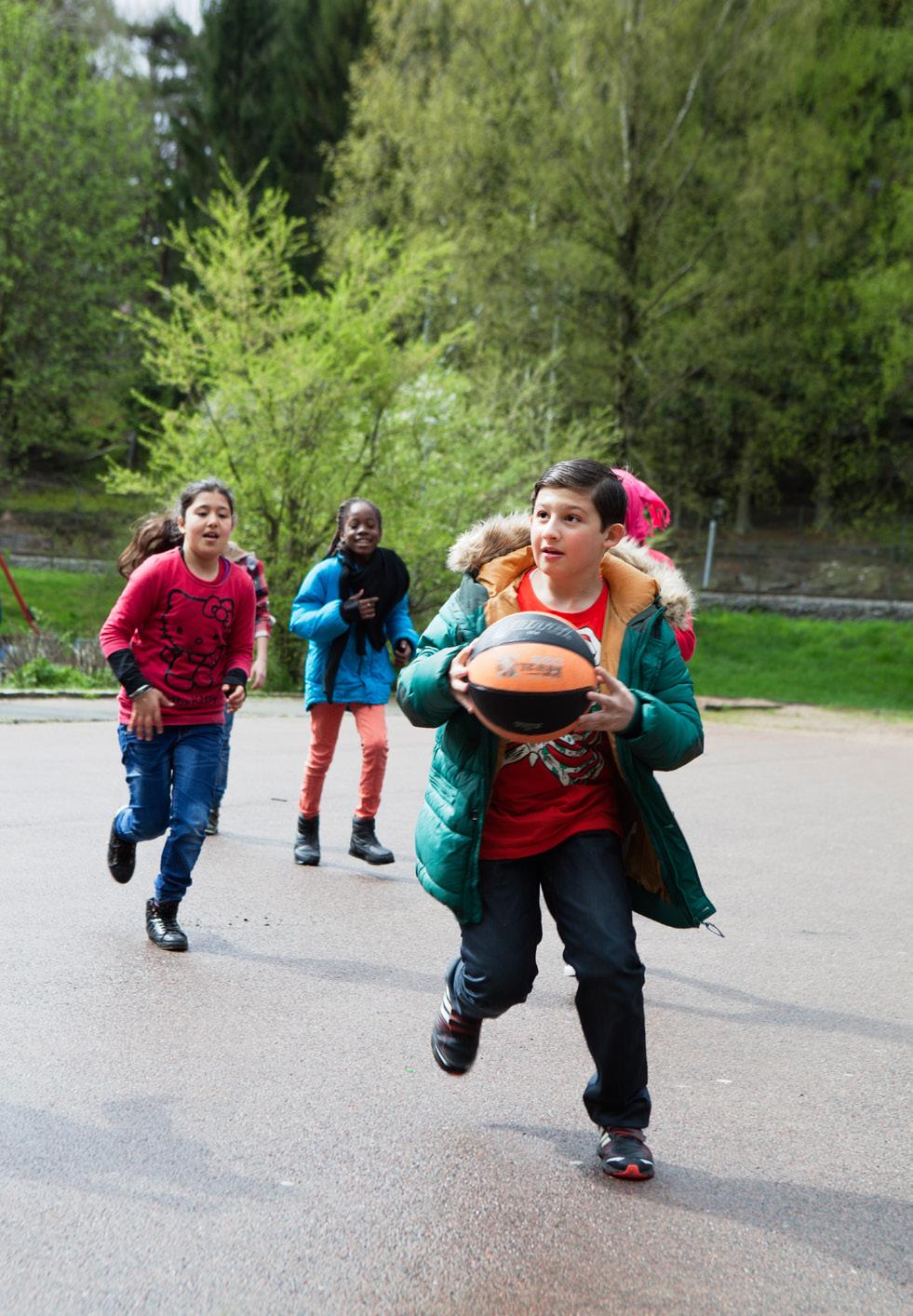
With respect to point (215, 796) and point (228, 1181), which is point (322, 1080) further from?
point (215, 796)

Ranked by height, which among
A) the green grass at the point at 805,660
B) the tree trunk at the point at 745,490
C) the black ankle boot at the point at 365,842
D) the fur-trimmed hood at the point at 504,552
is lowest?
the green grass at the point at 805,660

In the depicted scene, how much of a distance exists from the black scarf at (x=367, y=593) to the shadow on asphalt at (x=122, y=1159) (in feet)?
13.3

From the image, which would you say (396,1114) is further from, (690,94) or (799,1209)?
(690,94)

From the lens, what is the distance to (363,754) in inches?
309

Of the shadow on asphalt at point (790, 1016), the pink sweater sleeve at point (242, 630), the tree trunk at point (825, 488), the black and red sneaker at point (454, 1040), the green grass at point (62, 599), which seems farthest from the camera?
the tree trunk at point (825, 488)

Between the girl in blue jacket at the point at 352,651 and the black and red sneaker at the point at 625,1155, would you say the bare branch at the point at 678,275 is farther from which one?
the black and red sneaker at the point at 625,1155

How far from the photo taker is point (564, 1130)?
4.03m

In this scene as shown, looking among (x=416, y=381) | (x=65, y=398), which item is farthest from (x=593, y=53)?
(x=65, y=398)

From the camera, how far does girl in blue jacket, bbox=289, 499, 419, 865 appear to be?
780 cm

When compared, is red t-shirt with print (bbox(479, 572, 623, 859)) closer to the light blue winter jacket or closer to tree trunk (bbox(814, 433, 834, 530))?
the light blue winter jacket

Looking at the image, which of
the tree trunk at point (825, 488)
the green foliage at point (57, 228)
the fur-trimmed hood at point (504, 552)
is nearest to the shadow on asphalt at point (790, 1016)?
the fur-trimmed hood at point (504, 552)

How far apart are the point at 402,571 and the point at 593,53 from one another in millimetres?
24710

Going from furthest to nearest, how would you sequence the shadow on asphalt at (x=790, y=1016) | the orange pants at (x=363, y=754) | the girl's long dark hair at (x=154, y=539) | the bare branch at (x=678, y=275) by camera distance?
the bare branch at (x=678, y=275) < the orange pants at (x=363, y=754) < the girl's long dark hair at (x=154, y=539) < the shadow on asphalt at (x=790, y=1016)

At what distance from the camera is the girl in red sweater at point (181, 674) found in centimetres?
582
